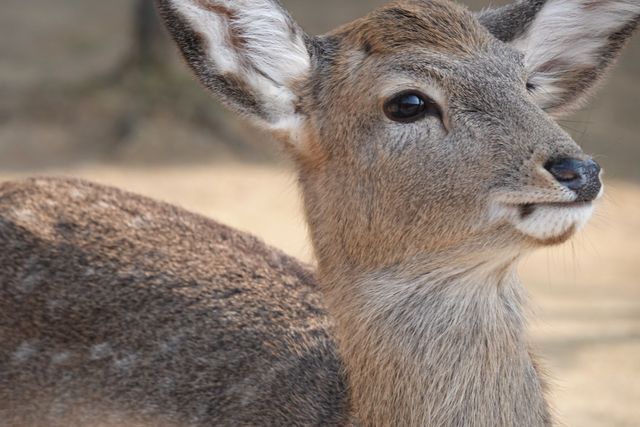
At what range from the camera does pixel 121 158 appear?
13.4m

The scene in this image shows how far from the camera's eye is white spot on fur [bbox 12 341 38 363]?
543 centimetres

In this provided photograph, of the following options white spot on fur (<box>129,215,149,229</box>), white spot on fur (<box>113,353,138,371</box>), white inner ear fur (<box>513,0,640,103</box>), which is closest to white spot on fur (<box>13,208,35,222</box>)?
white spot on fur (<box>129,215,149,229</box>)

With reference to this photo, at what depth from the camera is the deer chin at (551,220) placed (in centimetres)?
438

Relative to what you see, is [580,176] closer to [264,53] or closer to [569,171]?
[569,171]

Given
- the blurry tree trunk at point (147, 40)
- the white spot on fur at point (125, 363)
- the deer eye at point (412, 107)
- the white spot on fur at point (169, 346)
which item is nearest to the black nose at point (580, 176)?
the deer eye at point (412, 107)

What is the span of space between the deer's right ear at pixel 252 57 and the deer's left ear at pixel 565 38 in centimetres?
92

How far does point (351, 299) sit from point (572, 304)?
5136 millimetres

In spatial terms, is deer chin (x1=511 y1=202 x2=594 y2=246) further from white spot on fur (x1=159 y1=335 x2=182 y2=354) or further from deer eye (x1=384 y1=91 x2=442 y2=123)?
white spot on fur (x1=159 y1=335 x2=182 y2=354)

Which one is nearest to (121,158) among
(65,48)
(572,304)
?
(65,48)

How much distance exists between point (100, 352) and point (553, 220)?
82.8 inches

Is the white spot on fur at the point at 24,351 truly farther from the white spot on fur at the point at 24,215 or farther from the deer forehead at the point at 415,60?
the deer forehead at the point at 415,60

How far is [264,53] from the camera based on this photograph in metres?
5.24

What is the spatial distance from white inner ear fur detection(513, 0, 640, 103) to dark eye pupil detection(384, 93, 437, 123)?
887 millimetres

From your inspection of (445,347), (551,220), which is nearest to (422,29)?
(551,220)
